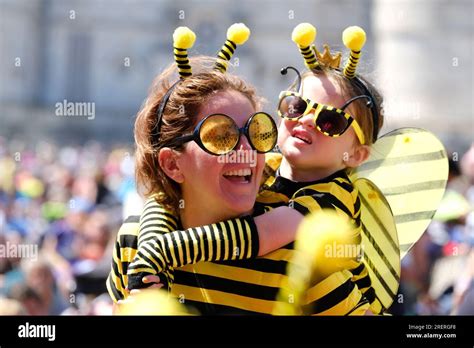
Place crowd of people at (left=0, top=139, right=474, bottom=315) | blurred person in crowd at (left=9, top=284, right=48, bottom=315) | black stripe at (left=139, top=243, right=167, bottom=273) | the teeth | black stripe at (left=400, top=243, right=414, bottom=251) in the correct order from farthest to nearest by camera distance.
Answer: crowd of people at (left=0, top=139, right=474, bottom=315) < blurred person in crowd at (left=9, top=284, right=48, bottom=315) < black stripe at (left=400, top=243, right=414, bottom=251) < the teeth < black stripe at (left=139, top=243, right=167, bottom=273)

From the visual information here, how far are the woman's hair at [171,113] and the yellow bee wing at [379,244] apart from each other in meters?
0.41

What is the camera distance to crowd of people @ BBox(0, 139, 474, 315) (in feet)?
11.3

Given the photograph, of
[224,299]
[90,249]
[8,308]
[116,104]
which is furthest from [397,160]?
[116,104]

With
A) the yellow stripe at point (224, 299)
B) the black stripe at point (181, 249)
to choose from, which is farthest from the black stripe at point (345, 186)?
the black stripe at point (181, 249)

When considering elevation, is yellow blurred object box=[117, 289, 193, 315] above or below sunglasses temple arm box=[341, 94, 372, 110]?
below

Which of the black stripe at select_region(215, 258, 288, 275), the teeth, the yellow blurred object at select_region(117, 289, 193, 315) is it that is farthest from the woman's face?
the yellow blurred object at select_region(117, 289, 193, 315)

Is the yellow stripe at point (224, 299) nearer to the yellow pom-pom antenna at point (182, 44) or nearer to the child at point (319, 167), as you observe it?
the child at point (319, 167)

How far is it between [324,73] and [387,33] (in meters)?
7.68

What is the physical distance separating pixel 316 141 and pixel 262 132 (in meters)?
0.24

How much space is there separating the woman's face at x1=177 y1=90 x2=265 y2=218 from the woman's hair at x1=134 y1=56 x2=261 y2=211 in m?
0.02

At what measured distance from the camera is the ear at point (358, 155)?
197 centimetres

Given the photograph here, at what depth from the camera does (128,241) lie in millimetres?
1777

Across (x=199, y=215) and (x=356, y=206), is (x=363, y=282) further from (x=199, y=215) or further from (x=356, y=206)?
(x=199, y=215)

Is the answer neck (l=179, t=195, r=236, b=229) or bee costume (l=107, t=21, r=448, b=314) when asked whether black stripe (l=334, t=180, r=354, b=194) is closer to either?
bee costume (l=107, t=21, r=448, b=314)
